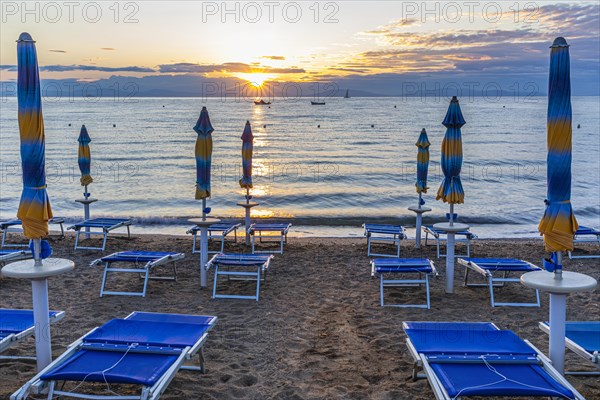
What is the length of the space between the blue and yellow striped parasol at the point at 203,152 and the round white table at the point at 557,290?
5076 mm

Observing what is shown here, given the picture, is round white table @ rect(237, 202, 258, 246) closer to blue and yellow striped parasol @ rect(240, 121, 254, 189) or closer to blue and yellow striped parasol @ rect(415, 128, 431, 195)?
blue and yellow striped parasol @ rect(240, 121, 254, 189)

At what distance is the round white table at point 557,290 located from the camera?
4.09 meters

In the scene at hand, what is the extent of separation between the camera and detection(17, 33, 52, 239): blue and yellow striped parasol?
4.26m

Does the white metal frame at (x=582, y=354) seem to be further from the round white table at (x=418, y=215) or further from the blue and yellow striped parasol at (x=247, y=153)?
the blue and yellow striped parasol at (x=247, y=153)

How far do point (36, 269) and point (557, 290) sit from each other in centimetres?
416

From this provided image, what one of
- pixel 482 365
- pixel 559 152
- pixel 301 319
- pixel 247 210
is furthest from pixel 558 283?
pixel 247 210

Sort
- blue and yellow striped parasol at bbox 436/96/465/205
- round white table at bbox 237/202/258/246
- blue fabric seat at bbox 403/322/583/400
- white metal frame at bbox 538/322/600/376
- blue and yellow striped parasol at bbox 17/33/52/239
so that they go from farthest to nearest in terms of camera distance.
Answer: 1. round white table at bbox 237/202/258/246
2. blue and yellow striped parasol at bbox 436/96/465/205
3. white metal frame at bbox 538/322/600/376
4. blue and yellow striped parasol at bbox 17/33/52/239
5. blue fabric seat at bbox 403/322/583/400

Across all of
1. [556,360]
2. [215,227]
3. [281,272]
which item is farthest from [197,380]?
[215,227]

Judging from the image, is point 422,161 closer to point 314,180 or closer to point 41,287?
point 41,287

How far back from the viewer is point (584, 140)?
2074 inches

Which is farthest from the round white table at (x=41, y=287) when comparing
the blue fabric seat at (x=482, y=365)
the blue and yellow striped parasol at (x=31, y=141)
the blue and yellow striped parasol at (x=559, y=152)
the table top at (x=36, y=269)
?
the blue and yellow striped parasol at (x=559, y=152)

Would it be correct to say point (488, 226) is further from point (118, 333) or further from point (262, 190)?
point (118, 333)

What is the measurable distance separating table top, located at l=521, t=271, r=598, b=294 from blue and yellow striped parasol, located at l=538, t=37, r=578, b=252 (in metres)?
0.25

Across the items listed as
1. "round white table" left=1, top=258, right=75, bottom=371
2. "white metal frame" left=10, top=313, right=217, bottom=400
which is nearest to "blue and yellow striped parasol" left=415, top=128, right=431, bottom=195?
"white metal frame" left=10, top=313, right=217, bottom=400
